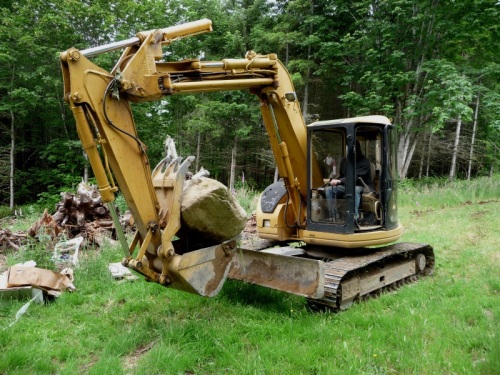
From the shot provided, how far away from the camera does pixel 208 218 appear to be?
375 centimetres

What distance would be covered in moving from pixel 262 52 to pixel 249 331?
15.9 metres

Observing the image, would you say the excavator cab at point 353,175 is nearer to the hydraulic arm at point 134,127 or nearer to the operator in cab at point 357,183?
the operator in cab at point 357,183

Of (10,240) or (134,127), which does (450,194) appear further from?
(10,240)

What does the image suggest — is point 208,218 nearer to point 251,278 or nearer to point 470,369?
point 251,278

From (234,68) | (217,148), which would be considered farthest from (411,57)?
(234,68)

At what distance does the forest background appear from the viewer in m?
15.0

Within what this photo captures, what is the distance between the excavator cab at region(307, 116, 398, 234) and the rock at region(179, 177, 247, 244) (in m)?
1.60

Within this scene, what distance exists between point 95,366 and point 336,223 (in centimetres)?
316

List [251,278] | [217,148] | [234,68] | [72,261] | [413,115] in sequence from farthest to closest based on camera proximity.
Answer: [217,148]
[413,115]
[72,261]
[251,278]
[234,68]

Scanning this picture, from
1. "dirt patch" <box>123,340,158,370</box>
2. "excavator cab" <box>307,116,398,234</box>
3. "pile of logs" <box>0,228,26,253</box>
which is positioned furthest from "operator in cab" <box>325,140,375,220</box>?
"pile of logs" <box>0,228,26,253</box>

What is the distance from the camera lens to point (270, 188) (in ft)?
19.4

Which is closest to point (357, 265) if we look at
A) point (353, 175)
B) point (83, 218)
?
point (353, 175)

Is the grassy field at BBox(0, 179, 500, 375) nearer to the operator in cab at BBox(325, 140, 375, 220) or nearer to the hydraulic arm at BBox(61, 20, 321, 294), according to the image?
the hydraulic arm at BBox(61, 20, 321, 294)

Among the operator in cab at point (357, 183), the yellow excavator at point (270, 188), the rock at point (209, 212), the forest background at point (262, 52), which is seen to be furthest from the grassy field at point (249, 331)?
the forest background at point (262, 52)
